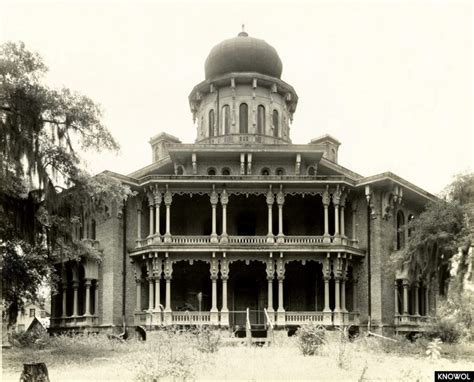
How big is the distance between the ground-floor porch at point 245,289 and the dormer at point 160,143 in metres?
10.9

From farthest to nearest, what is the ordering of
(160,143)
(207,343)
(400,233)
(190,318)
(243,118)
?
1. (160,143)
2. (243,118)
3. (400,233)
4. (190,318)
5. (207,343)

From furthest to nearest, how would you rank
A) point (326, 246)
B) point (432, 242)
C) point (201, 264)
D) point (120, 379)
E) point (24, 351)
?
point (201, 264) < point (326, 246) < point (432, 242) < point (24, 351) < point (120, 379)

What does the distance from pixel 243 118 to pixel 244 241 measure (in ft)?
28.2

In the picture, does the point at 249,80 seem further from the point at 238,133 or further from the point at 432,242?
the point at 432,242

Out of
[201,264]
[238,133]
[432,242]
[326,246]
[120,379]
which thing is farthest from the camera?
[238,133]

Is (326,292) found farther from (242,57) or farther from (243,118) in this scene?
(242,57)

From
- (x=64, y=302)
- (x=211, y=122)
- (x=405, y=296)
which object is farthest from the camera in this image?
(x=211, y=122)

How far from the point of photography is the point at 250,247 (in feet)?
102

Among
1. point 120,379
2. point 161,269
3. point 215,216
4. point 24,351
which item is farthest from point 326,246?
point 120,379

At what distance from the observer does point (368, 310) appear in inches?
1266

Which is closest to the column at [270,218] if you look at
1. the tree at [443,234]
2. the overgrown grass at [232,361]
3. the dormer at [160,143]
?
the overgrown grass at [232,361]

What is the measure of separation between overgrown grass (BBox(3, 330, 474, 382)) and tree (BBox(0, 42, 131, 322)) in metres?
3.98

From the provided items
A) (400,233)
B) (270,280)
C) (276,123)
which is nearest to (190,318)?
(270,280)

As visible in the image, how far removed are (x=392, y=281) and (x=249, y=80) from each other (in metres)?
13.8
